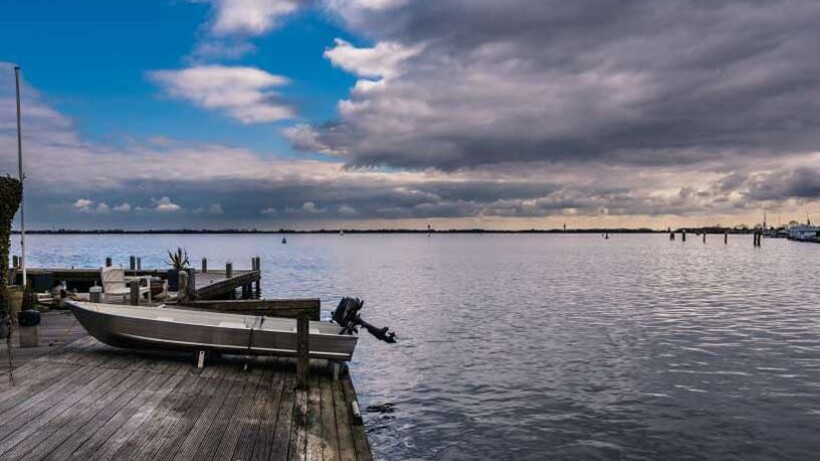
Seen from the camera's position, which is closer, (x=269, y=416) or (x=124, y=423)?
(x=124, y=423)

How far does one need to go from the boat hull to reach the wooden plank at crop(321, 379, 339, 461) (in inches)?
36.5

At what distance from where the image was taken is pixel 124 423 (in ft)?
27.4

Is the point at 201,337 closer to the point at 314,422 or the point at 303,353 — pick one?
the point at 303,353

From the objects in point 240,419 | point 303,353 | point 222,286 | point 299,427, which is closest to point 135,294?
point 303,353

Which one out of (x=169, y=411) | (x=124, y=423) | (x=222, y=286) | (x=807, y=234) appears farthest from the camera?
(x=807, y=234)

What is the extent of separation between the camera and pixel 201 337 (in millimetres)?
12117

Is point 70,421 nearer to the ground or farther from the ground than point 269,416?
farther from the ground

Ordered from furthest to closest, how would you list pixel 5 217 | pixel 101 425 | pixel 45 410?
pixel 5 217, pixel 45 410, pixel 101 425

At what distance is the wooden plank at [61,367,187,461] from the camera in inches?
287

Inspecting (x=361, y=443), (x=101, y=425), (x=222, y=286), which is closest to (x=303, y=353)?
(x=361, y=443)

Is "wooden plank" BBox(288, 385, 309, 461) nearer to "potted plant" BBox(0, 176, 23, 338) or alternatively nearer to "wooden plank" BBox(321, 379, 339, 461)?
"wooden plank" BBox(321, 379, 339, 461)

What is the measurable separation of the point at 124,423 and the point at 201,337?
3802 millimetres

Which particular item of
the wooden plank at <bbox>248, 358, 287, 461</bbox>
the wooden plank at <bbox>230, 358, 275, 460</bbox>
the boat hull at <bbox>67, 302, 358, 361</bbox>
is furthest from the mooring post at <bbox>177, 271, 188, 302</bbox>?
the wooden plank at <bbox>230, 358, 275, 460</bbox>

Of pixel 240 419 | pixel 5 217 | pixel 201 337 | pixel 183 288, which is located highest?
pixel 5 217
